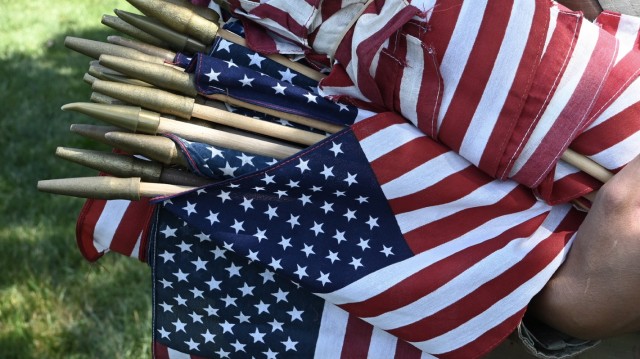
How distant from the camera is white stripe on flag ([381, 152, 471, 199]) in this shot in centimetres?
139

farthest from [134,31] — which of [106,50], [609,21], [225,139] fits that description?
[609,21]

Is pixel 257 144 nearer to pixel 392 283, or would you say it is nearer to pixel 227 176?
pixel 227 176

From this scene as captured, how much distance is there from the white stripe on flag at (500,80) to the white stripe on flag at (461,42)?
0.05m

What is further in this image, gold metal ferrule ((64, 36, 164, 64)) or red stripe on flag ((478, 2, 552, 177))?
gold metal ferrule ((64, 36, 164, 64))

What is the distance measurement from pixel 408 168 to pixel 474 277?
22 centimetres

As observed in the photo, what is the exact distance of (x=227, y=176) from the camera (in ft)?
4.63

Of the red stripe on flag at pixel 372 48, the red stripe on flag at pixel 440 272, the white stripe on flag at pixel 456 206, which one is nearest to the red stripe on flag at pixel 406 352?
the red stripe on flag at pixel 440 272

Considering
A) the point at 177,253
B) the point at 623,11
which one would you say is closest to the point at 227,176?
the point at 177,253

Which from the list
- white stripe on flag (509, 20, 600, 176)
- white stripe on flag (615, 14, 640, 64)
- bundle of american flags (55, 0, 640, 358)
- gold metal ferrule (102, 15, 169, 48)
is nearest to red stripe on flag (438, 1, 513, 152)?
bundle of american flags (55, 0, 640, 358)

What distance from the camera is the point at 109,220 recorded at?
1577mm

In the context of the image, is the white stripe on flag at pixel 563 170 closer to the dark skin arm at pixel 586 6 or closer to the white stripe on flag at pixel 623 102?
the white stripe on flag at pixel 623 102

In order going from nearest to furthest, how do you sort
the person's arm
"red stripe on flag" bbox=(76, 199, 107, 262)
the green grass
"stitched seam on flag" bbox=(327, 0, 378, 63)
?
1. the person's arm
2. "stitched seam on flag" bbox=(327, 0, 378, 63)
3. "red stripe on flag" bbox=(76, 199, 107, 262)
4. the green grass

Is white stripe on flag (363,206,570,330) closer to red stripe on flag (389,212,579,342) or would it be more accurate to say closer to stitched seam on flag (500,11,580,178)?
red stripe on flag (389,212,579,342)

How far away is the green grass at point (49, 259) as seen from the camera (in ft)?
9.28
